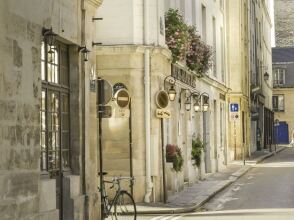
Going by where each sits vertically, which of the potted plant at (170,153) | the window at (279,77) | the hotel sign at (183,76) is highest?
the window at (279,77)

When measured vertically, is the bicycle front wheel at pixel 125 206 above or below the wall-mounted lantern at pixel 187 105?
below

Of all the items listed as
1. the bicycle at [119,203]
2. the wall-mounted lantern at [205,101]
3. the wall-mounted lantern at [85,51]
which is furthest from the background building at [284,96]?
the wall-mounted lantern at [85,51]

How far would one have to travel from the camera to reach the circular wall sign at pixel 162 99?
64.2 ft

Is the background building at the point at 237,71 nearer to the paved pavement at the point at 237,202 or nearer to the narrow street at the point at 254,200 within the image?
the narrow street at the point at 254,200

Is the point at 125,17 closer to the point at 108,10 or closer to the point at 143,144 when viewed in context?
the point at 108,10

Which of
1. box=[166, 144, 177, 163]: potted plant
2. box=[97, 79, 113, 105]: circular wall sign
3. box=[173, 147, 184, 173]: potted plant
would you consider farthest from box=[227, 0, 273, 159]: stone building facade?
box=[97, 79, 113, 105]: circular wall sign

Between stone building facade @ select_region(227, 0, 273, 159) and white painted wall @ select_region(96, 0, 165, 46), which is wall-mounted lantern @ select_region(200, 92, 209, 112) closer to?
stone building facade @ select_region(227, 0, 273, 159)

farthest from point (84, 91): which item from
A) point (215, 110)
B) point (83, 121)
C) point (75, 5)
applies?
point (215, 110)

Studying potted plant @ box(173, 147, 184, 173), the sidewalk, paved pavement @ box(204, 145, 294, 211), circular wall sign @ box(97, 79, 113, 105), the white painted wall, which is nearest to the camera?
circular wall sign @ box(97, 79, 113, 105)

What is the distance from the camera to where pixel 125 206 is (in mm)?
15031

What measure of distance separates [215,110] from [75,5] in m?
21.6

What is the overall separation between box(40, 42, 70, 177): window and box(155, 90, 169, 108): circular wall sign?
6082mm

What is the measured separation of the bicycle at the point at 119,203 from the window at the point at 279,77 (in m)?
78.1

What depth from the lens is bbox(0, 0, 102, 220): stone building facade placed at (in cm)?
1023
